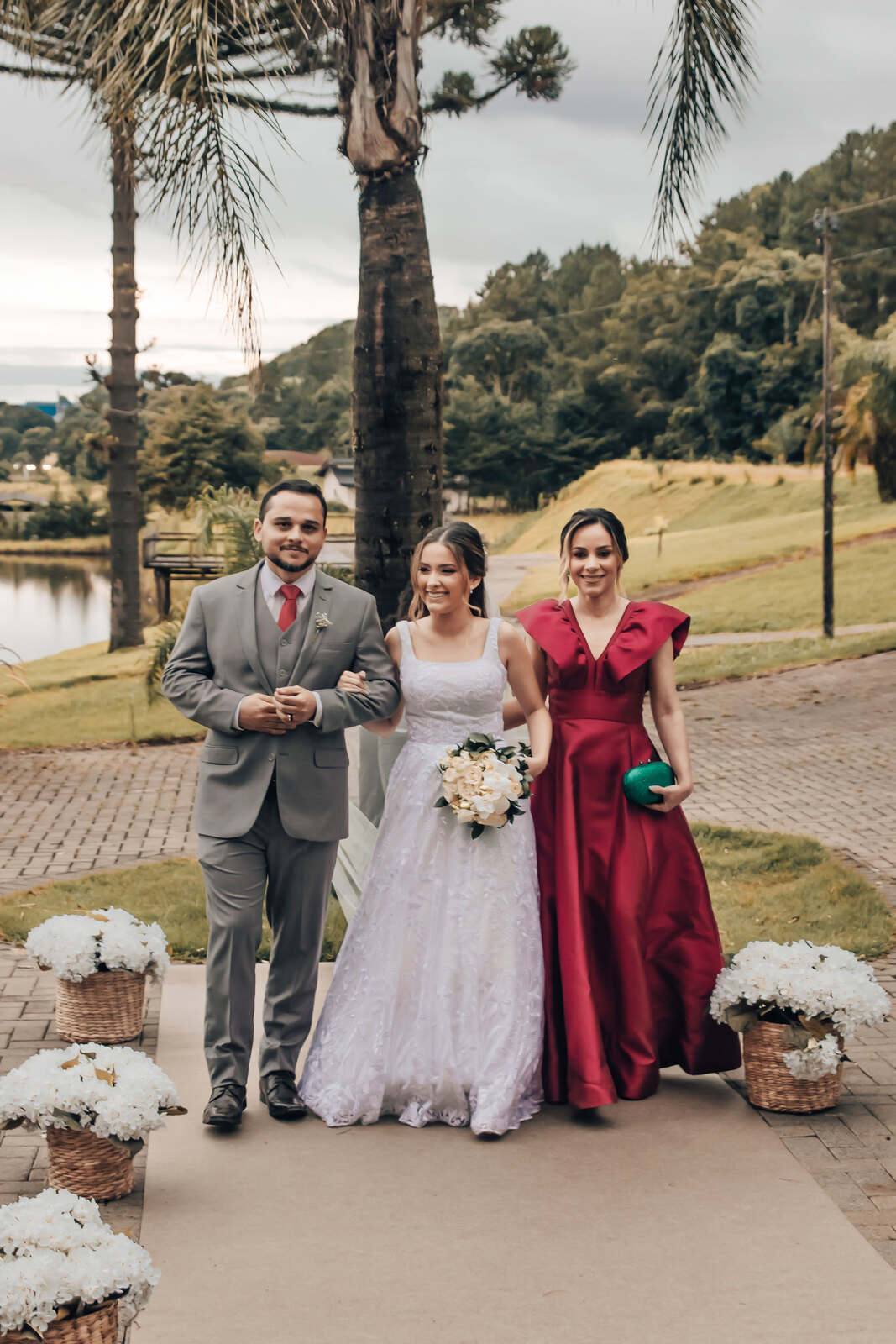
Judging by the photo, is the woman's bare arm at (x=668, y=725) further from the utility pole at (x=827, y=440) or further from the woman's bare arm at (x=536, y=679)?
the utility pole at (x=827, y=440)

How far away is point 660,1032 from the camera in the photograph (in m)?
4.67

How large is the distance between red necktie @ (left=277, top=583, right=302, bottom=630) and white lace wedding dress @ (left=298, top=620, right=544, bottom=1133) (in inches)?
17.7

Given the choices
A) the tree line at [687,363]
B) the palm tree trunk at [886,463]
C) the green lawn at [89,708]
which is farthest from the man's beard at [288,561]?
the tree line at [687,363]

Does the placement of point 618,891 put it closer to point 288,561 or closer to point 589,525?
point 589,525

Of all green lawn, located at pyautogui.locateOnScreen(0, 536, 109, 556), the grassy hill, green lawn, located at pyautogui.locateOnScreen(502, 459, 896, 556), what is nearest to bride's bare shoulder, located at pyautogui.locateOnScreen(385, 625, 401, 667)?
the grassy hill

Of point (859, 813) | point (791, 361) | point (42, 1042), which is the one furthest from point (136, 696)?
point (791, 361)

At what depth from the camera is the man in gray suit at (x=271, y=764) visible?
14.2 feet

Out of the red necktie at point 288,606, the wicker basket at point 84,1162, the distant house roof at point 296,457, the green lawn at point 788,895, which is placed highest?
the distant house roof at point 296,457

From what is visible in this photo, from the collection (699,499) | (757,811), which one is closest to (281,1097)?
(757,811)

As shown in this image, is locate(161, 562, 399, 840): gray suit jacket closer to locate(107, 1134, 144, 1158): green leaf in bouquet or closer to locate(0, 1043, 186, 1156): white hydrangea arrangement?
locate(0, 1043, 186, 1156): white hydrangea arrangement

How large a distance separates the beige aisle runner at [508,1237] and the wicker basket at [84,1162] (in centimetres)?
14

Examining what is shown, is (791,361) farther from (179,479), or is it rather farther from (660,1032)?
(660,1032)

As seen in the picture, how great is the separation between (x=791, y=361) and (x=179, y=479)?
18821 millimetres

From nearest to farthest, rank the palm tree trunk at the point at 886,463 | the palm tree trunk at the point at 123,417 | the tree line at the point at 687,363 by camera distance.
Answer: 1. the palm tree trunk at the point at 123,417
2. the palm tree trunk at the point at 886,463
3. the tree line at the point at 687,363
